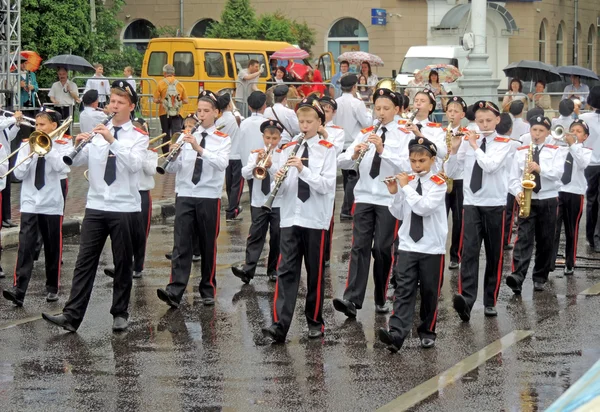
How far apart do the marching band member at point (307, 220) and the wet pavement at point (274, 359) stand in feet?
1.05

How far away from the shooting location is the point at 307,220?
9.12m

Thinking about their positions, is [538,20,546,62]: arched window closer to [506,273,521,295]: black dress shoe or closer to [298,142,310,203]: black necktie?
[506,273,521,295]: black dress shoe

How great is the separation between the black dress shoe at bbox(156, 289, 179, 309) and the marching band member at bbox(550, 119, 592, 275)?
424cm

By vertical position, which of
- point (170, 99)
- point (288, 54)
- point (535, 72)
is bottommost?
point (170, 99)

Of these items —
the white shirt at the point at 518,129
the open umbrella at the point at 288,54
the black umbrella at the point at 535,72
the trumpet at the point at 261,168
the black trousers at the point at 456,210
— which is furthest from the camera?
the open umbrella at the point at 288,54

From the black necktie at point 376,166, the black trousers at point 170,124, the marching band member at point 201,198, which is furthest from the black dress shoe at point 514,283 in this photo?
the black trousers at point 170,124

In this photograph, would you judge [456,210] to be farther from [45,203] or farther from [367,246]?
[45,203]

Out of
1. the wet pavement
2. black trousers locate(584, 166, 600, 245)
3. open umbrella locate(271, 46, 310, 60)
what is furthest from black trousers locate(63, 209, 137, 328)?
open umbrella locate(271, 46, 310, 60)

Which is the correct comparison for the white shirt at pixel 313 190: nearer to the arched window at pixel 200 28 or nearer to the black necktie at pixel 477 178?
the black necktie at pixel 477 178

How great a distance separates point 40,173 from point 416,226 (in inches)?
156

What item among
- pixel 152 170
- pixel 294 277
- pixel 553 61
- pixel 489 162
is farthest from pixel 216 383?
pixel 553 61

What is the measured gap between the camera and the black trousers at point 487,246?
1014 cm

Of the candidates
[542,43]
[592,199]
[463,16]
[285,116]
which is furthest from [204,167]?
[542,43]

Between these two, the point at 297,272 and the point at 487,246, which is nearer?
the point at 297,272
